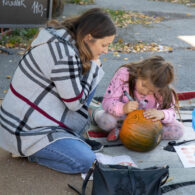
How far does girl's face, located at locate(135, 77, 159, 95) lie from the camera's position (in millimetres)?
3006

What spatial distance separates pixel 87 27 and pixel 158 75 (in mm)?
731

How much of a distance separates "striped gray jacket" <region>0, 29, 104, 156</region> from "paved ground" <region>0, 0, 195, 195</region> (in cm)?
21

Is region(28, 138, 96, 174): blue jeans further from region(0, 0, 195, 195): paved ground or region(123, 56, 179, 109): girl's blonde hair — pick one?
region(123, 56, 179, 109): girl's blonde hair

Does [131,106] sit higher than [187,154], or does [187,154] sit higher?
[131,106]

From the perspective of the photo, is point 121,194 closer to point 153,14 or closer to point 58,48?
point 58,48

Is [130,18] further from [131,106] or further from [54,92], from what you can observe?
[54,92]

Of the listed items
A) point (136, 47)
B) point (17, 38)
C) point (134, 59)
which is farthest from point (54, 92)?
point (136, 47)

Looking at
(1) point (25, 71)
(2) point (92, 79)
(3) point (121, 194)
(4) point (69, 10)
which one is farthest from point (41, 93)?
(4) point (69, 10)

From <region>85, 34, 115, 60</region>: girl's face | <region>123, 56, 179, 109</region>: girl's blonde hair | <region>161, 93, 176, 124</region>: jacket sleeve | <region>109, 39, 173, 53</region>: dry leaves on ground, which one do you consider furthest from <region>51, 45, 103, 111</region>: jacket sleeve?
<region>109, 39, 173, 53</region>: dry leaves on ground

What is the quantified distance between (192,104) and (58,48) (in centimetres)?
202

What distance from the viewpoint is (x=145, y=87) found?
10.0 feet

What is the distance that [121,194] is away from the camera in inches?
90.0

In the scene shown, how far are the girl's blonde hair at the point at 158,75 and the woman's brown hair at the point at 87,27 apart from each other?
1.68 feet

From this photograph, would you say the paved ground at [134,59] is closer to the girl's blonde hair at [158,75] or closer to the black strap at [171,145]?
the black strap at [171,145]
